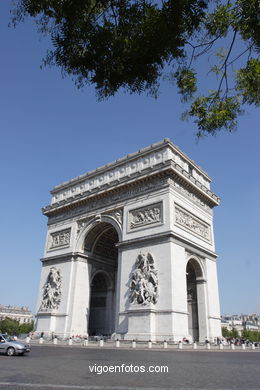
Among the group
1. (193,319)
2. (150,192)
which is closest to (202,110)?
(150,192)

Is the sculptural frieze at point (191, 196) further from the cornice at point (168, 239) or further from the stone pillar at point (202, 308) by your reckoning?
the stone pillar at point (202, 308)

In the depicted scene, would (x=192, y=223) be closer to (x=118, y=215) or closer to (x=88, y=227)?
(x=118, y=215)

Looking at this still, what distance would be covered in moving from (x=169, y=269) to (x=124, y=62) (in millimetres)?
17136

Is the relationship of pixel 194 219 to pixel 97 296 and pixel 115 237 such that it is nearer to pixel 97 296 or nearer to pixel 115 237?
pixel 115 237

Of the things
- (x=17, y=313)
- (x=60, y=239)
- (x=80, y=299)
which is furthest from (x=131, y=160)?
(x=17, y=313)

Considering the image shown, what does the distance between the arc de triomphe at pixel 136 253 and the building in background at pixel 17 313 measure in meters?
105

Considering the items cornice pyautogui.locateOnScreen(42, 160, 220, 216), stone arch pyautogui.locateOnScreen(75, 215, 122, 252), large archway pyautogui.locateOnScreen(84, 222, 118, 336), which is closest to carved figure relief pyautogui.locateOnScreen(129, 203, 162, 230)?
cornice pyautogui.locateOnScreen(42, 160, 220, 216)

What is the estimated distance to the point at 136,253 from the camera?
82.8 ft

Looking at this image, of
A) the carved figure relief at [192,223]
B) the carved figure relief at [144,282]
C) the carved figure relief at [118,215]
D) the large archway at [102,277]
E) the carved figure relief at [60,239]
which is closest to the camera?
the carved figure relief at [144,282]

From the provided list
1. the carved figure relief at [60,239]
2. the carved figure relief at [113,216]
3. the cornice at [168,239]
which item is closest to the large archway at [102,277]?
the carved figure relief at [113,216]

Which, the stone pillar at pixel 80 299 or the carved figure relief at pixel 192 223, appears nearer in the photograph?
the carved figure relief at pixel 192 223

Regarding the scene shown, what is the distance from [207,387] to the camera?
6074mm

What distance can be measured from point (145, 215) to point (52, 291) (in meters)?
11.6

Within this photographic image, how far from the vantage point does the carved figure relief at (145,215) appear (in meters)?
25.0
